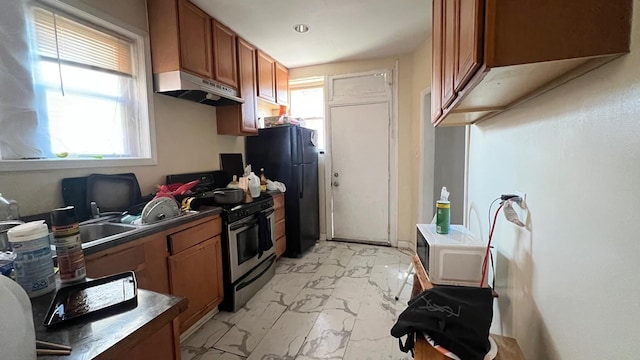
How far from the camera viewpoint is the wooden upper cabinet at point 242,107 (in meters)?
2.88

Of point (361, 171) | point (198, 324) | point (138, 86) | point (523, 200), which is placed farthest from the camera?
point (361, 171)

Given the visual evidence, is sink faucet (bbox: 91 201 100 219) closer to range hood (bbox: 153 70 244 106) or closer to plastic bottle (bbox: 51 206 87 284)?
range hood (bbox: 153 70 244 106)

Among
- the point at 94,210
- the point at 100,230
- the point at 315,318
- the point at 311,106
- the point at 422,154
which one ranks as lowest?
the point at 315,318

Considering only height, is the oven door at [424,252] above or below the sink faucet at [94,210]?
below

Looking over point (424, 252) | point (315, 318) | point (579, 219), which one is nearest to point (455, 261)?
point (424, 252)

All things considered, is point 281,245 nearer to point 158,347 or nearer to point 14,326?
point 158,347

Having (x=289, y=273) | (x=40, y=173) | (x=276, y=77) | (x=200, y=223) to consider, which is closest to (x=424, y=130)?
(x=276, y=77)

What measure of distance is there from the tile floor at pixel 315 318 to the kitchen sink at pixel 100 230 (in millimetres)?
906

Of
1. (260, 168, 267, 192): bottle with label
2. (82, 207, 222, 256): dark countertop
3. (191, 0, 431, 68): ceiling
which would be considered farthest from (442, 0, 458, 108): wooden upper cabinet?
(260, 168, 267, 192): bottle with label

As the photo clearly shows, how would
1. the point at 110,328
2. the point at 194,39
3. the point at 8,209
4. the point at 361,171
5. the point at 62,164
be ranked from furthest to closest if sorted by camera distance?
the point at 361,171
the point at 194,39
the point at 62,164
the point at 8,209
the point at 110,328

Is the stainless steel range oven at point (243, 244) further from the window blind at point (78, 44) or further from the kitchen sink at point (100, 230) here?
the window blind at point (78, 44)

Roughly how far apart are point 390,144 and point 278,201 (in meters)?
1.71

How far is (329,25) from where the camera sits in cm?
264

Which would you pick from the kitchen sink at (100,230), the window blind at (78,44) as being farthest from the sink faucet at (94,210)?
the window blind at (78,44)
